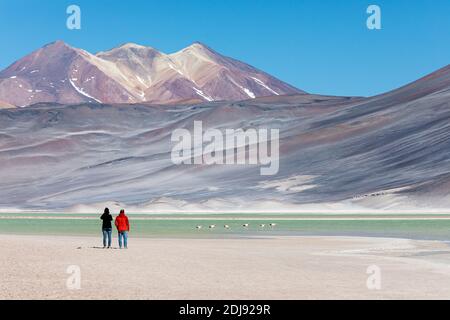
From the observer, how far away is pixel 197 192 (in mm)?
137875

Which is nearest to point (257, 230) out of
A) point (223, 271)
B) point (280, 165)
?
point (223, 271)

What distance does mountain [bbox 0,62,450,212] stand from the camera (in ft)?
401

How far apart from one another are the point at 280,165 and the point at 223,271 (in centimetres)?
12522

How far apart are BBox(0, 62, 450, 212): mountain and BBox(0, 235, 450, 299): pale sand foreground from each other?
76.7 m

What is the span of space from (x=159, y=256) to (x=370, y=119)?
133m

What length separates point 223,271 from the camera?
24.0 metres

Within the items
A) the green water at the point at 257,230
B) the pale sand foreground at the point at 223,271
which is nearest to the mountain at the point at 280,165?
the green water at the point at 257,230

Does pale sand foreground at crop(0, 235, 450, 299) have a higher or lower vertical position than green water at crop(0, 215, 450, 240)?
lower

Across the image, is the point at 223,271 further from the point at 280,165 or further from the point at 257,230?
the point at 280,165

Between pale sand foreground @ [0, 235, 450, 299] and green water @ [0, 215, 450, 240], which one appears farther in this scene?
green water @ [0, 215, 450, 240]

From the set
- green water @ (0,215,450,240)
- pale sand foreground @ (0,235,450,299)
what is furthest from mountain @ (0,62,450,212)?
pale sand foreground @ (0,235,450,299)

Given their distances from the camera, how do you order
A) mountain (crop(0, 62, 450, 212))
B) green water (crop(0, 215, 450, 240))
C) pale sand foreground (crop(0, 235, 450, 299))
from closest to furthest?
pale sand foreground (crop(0, 235, 450, 299)) → green water (crop(0, 215, 450, 240)) → mountain (crop(0, 62, 450, 212))

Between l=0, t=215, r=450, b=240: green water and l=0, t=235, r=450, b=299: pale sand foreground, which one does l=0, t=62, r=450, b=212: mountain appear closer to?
l=0, t=215, r=450, b=240: green water
